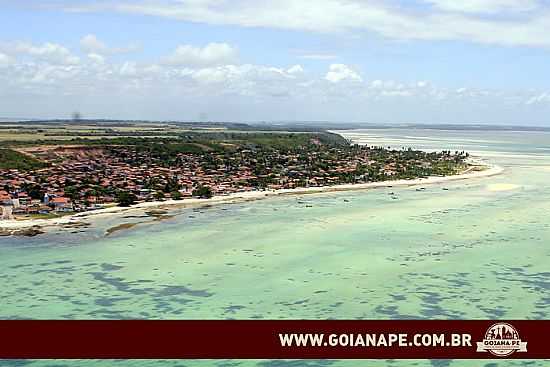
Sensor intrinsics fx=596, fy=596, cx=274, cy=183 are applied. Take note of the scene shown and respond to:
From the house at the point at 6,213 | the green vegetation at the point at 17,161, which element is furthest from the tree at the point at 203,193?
the green vegetation at the point at 17,161

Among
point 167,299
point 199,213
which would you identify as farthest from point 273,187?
point 167,299

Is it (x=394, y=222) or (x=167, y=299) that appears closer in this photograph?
(x=167, y=299)

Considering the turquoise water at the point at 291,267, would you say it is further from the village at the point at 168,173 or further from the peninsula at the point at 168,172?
the village at the point at 168,173

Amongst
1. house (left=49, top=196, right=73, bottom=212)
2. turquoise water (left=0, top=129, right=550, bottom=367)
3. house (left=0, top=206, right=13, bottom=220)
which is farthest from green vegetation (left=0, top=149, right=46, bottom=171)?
turquoise water (left=0, top=129, right=550, bottom=367)

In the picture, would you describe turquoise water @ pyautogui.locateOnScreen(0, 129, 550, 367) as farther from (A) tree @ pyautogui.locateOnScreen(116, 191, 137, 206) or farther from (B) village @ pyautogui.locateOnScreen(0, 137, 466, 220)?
(B) village @ pyautogui.locateOnScreen(0, 137, 466, 220)

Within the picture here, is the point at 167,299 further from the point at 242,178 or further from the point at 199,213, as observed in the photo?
the point at 242,178
